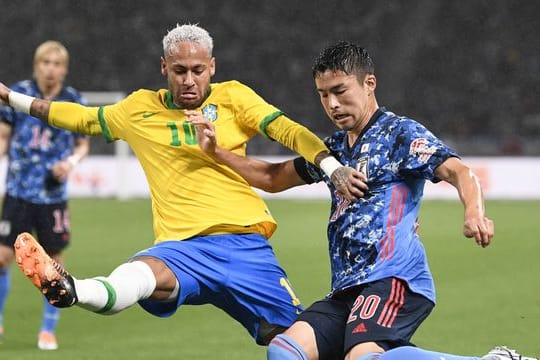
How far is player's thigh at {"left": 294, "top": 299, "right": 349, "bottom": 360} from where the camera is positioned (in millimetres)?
4820

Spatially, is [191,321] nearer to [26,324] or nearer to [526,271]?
[26,324]

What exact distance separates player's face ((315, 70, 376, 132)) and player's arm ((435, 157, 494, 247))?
0.50 m

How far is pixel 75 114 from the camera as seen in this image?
5816 millimetres

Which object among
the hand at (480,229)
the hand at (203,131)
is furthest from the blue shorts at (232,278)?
the hand at (480,229)

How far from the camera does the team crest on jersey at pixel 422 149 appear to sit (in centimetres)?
467

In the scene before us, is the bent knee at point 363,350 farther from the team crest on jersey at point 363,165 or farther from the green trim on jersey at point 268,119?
the green trim on jersey at point 268,119

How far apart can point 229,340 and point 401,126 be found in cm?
338

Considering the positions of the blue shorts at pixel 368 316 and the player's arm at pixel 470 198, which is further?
the blue shorts at pixel 368 316

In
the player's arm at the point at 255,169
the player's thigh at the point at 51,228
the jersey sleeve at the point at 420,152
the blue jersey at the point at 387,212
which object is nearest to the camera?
the jersey sleeve at the point at 420,152

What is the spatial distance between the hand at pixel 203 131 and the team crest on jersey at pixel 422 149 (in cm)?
107

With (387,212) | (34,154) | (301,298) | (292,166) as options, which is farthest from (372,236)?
(301,298)

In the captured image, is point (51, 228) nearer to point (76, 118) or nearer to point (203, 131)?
point (76, 118)

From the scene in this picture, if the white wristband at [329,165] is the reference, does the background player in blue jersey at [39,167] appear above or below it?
below

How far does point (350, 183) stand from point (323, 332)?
682 millimetres
